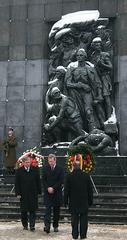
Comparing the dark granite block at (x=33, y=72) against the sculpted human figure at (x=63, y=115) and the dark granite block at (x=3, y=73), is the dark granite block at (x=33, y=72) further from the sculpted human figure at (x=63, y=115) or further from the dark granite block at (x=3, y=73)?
the sculpted human figure at (x=63, y=115)

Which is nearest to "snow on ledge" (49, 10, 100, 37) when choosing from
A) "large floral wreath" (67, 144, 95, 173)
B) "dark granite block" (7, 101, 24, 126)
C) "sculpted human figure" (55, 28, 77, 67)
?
"sculpted human figure" (55, 28, 77, 67)

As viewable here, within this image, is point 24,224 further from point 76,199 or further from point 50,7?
point 50,7

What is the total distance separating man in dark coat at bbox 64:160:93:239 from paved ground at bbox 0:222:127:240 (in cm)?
46

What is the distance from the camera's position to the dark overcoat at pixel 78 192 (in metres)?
9.10

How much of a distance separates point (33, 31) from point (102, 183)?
836 centimetres

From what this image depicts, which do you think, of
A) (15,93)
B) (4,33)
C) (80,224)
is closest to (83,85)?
(15,93)

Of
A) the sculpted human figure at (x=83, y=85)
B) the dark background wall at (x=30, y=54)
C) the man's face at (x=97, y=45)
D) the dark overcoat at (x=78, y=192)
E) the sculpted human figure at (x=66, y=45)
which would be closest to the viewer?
the dark overcoat at (x=78, y=192)

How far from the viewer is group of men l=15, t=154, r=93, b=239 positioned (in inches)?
358

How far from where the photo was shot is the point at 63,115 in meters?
18.2

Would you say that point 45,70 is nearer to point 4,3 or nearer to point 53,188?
point 4,3

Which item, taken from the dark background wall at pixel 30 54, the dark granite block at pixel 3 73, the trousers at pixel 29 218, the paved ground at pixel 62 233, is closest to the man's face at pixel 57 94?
the dark background wall at pixel 30 54

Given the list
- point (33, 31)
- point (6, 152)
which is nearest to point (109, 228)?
point (6, 152)

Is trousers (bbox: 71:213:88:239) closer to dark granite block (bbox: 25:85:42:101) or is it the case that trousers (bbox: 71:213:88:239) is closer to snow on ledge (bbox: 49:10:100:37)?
dark granite block (bbox: 25:85:42:101)

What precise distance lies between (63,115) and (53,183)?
8086mm
